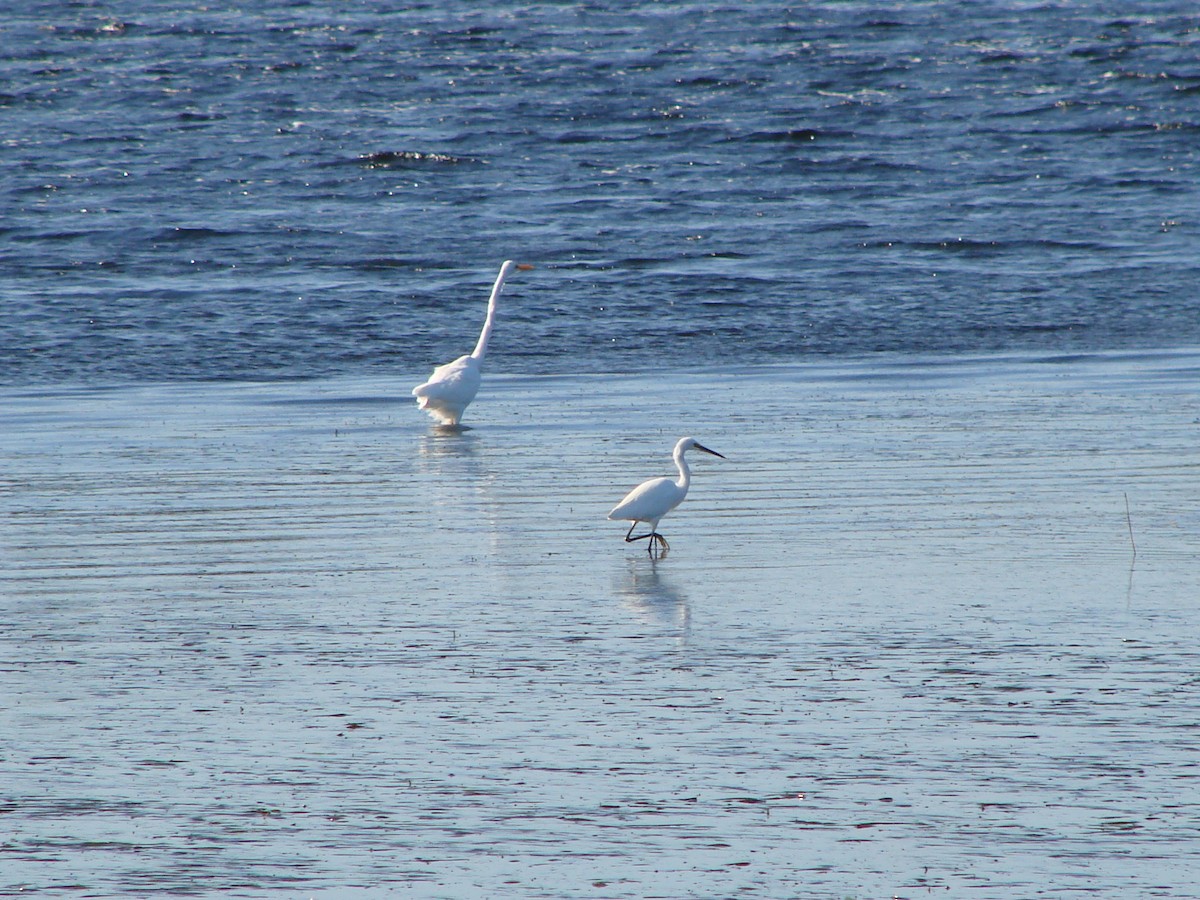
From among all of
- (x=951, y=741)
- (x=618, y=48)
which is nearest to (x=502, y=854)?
(x=951, y=741)

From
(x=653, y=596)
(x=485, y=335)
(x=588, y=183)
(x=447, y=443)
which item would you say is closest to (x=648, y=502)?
(x=653, y=596)

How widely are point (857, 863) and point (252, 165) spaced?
24665 millimetres

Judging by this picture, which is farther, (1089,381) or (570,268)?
(570,268)

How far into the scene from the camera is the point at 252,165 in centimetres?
2812

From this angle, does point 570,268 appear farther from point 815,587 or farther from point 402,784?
point 402,784

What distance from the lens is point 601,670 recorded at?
6.45 m

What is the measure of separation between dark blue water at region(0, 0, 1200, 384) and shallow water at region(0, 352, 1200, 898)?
592 cm

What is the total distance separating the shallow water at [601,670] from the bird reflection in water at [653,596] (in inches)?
1.0

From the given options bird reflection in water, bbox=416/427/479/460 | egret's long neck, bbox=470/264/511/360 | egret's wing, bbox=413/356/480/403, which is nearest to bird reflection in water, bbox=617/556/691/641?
bird reflection in water, bbox=416/427/479/460

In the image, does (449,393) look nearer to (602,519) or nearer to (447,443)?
(447,443)

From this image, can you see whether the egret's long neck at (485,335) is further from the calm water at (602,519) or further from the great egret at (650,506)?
the great egret at (650,506)

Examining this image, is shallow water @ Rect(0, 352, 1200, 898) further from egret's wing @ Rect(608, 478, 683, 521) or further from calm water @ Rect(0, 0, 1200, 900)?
egret's wing @ Rect(608, 478, 683, 521)

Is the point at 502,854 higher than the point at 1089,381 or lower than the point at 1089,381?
lower

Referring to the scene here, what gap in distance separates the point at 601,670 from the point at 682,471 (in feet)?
9.65
